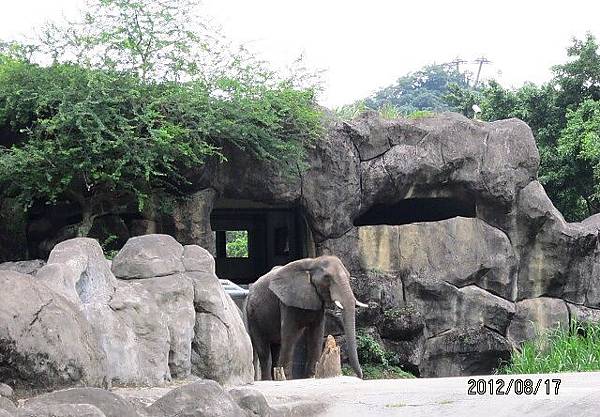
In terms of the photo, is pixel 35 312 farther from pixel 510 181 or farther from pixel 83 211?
pixel 510 181

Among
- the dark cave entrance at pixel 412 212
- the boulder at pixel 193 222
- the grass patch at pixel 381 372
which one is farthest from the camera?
the dark cave entrance at pixel 412 212

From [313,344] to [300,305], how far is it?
2.32ft

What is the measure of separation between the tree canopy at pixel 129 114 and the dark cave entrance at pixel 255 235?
16.5 feet

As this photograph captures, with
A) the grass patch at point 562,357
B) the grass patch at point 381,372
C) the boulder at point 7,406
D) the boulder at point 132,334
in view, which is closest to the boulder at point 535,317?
the grass patch at point 562,357

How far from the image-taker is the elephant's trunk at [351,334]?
1040 cm

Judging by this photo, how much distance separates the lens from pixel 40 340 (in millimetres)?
5516

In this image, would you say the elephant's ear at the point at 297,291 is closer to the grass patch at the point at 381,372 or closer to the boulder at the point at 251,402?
the grass patch at the point at 381,372

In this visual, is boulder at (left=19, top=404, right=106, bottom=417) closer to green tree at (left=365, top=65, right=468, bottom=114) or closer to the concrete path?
the concrete path

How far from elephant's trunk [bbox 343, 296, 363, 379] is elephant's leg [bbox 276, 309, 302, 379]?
3.65 ft

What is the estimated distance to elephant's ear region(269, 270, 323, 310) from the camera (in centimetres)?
1151

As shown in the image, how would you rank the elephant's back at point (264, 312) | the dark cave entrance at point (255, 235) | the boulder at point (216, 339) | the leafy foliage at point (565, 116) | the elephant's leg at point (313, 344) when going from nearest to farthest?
1. the boulder at point (216, 339)
2. the elephant's leg at point (313, 344)
3. the elephant's back at point (264, 312)
4. the leafy foliage at point (565, 116)
5. the dark cave entrance at point (255, 235)

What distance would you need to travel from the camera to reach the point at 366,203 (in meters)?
17.1

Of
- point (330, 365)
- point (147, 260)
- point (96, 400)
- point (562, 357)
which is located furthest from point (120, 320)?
point (562, 357)
